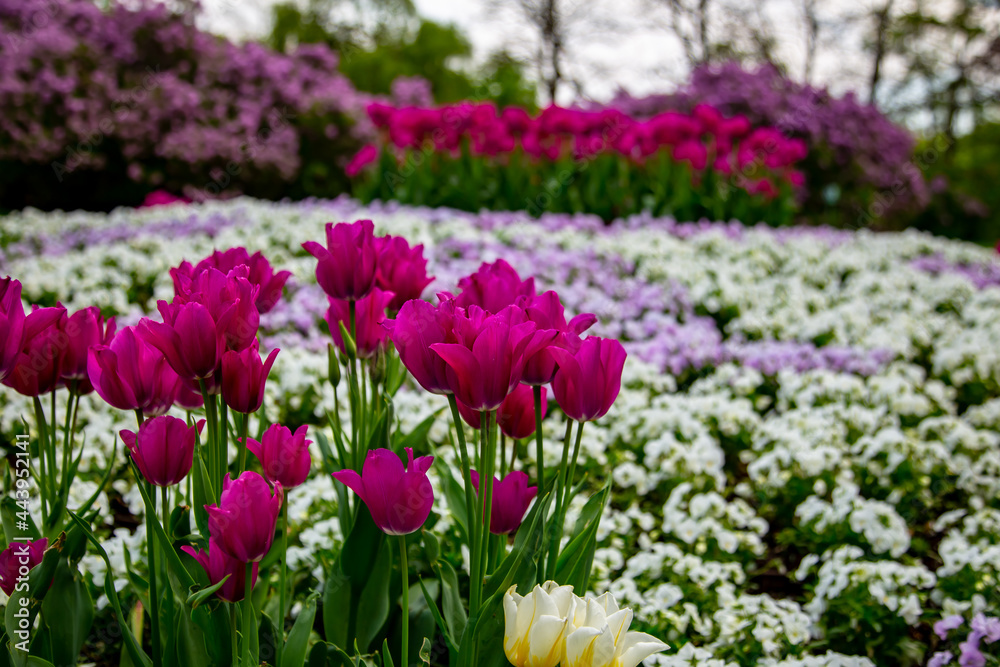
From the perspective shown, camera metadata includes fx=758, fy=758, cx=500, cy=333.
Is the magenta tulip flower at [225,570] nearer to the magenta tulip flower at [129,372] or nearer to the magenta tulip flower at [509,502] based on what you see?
the magenta tulip flower at [129,372]

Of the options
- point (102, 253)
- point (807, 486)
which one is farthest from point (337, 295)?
point (102, 253)

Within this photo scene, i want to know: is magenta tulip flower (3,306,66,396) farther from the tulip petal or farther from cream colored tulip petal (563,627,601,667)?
cream colored tulip petal (563,627,601,667)

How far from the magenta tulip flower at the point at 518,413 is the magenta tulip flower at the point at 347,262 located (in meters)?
0.37

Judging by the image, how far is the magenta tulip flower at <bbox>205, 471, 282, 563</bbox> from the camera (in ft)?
3.44

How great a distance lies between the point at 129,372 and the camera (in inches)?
48.5

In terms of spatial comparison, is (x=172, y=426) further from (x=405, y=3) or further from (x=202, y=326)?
(x=405, y=3)

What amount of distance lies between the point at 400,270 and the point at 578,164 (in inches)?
248

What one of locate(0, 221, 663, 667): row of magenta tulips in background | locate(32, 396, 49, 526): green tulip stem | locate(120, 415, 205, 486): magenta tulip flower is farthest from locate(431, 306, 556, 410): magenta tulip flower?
locate(32, 396, 49, 526): green tulip stem

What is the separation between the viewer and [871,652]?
199 centimetres

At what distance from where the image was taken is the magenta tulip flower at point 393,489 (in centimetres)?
108

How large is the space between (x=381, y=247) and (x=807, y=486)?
1.85 metres

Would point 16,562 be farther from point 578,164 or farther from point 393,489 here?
point 578,164

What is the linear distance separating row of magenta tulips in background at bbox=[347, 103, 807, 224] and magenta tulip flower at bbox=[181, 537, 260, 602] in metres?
5.99

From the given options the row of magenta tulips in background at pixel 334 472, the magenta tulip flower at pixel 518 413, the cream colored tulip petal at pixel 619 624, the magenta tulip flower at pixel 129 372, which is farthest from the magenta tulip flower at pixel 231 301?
the cream colored tulip petal at pixel 619 624
